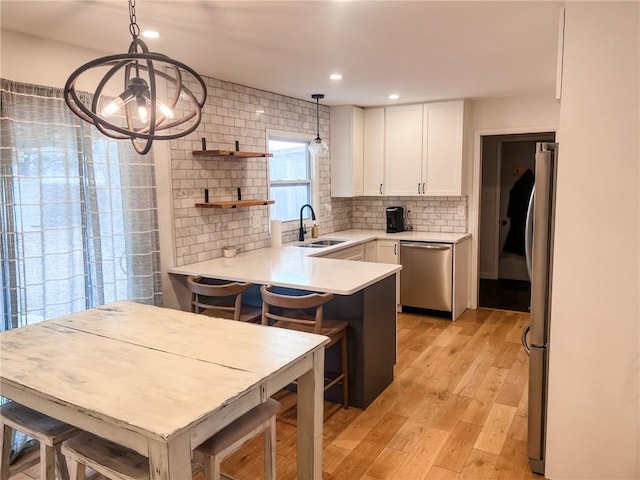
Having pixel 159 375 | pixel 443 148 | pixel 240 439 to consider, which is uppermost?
pixel 443 148

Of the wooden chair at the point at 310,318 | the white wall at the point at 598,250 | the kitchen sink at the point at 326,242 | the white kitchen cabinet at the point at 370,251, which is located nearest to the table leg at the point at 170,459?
the wooden chair at the point at 310,318

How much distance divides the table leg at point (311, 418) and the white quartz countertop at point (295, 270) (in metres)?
0.73

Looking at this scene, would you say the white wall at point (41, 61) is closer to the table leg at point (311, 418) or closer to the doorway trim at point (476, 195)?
the table leg at point (311, 418)

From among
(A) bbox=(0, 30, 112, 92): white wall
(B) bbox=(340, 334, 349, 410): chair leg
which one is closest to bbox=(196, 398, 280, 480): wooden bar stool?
(B) bbox=(340, 334, 349, 410): chair leg

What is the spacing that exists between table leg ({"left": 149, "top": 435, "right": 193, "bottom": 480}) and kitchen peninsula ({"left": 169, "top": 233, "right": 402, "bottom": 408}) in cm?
143

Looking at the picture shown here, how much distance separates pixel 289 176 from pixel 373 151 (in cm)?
117

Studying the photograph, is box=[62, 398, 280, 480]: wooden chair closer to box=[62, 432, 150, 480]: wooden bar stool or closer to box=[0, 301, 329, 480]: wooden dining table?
box=[62, 432, 150, 480]: wooden bar stool

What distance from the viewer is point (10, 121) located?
2459 mm

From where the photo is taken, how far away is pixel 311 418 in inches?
79.6

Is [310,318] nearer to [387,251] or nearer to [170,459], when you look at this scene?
[170,459]

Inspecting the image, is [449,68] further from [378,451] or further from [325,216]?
[378,451]

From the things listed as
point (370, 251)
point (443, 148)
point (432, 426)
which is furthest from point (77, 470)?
point (443, 148)

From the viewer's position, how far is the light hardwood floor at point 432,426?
2441 millimetres

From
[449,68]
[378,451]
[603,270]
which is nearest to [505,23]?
[449,68]
